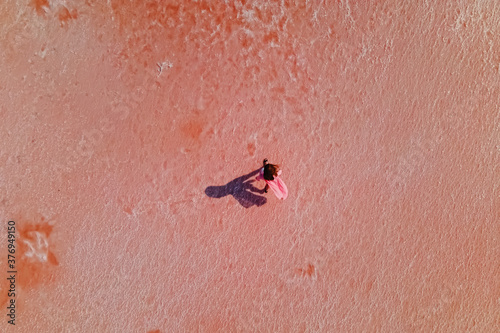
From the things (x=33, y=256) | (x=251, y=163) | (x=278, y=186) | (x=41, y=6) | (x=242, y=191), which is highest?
(x=41, y=6)

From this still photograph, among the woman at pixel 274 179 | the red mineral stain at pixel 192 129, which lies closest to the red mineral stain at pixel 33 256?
the red mineral stain at pixel 192 129

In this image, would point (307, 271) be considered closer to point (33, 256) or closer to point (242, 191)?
point (242, 191)

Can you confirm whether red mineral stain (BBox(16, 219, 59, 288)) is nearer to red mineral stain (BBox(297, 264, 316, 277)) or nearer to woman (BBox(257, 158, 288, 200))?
woman (BBox(257, 158, 288, 200))

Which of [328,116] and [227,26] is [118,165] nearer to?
[227,26]

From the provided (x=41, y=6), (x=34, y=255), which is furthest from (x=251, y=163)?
(x=41, y=6)

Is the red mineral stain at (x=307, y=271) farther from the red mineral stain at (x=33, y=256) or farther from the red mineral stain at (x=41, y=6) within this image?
the red mineral stain at (x=41, y=6)

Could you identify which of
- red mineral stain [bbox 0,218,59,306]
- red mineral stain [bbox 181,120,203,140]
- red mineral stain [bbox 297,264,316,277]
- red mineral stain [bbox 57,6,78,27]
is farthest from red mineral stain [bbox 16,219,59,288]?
red mineral stain [bbox 297,264,316,277]

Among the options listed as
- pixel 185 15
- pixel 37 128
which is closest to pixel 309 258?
pixel 185 15
